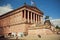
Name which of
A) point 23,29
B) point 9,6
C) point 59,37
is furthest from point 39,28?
point 9,6

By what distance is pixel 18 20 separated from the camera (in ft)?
15.5

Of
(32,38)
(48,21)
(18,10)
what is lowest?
(32,38)

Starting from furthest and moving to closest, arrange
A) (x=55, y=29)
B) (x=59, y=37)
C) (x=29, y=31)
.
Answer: (x=29, y=31) → (x=55, y=29) → (x=59, y=37)

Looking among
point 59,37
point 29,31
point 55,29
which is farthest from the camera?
point 29,31

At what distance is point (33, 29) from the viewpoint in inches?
201

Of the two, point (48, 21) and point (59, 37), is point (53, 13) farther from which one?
point (59, 37)

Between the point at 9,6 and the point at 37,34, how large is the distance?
4.00ft

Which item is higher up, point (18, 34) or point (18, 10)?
point (18, 10)

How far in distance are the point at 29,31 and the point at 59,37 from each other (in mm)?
1064

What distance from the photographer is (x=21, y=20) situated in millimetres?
4680

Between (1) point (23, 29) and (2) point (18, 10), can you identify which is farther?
(1) point (23, 29)

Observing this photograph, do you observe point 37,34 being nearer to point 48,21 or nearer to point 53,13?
point 48,21

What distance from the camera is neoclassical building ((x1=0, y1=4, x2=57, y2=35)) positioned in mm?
4648

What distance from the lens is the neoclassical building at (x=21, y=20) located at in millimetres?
4648
